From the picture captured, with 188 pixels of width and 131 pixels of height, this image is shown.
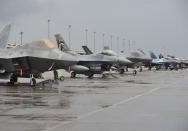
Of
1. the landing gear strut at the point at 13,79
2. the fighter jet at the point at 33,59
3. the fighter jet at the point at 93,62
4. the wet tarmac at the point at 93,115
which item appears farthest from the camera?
the fighter jet at the point at 93,62

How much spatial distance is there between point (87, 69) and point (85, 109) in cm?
2324

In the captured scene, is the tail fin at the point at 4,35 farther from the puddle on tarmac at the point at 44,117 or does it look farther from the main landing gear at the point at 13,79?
the puddle on tarmac at the point at 44,117

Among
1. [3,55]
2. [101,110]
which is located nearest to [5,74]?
[3,55]

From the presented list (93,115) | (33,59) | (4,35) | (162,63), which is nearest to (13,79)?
(33,59)

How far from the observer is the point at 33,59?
23625 millimetres

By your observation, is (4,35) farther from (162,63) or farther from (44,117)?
(162,63)

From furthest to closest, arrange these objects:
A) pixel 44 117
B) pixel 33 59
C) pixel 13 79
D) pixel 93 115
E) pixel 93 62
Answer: pixel 93 62 → pixel 13 79 → pixel 33 59 → pixel 93 115 → pixel 44 117

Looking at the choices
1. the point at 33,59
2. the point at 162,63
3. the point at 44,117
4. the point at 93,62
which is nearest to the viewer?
the point at 44,117

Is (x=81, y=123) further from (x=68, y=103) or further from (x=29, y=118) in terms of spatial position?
(x=68, y=103)

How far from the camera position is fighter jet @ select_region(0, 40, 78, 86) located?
928 inches

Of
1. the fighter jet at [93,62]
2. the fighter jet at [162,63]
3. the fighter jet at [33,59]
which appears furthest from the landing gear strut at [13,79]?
the fighter jet at [162,63]

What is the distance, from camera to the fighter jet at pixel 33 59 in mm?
23578

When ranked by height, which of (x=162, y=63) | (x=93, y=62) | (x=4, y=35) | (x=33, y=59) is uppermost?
(x=4, y=35)

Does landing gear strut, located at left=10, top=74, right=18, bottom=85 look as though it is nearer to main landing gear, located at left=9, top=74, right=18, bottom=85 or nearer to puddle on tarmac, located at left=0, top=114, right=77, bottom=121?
main landing gear, located at left=9, top=74, right=18, bottom=85
